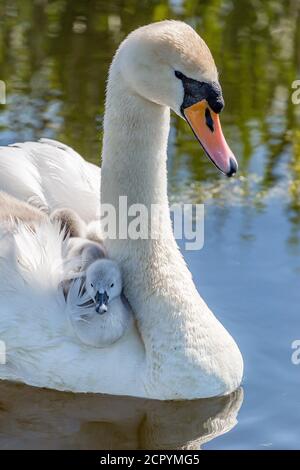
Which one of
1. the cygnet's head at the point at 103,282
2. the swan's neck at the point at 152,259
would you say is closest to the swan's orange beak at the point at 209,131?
the swan's neck at the point at 152,259

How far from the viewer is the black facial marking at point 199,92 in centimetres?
608

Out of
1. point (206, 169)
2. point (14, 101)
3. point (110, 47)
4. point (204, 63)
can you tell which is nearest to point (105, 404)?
point (204, 63)

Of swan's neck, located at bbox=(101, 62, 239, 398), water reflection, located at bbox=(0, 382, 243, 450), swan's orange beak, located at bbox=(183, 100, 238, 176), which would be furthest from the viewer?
swan's neck, located at bbox=(101, 62, 239, 398)

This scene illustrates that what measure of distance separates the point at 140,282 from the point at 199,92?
106cm

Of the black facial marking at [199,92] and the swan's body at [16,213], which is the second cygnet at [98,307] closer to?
the swan's body at [16,213]

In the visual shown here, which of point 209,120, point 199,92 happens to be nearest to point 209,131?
point 209,120

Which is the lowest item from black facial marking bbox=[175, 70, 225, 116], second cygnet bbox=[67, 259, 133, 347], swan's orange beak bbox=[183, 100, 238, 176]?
second cygnet bbox=[67, 259, 133, 347]

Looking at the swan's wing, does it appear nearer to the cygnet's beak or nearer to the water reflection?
the cygnet's beak

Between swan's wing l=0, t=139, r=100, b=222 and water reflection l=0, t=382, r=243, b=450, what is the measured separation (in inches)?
42.3

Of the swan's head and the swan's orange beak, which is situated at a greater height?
the swan's head

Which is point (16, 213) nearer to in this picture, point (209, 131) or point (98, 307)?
Result: point (98, 307)

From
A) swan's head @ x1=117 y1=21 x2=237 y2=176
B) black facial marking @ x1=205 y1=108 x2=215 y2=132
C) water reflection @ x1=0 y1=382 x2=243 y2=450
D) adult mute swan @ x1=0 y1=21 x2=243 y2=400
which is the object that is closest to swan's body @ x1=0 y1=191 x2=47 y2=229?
adult mute swan @ x1=0 y1=21 x2=243 y2=400

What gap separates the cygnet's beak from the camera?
20.2 feet
